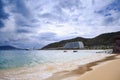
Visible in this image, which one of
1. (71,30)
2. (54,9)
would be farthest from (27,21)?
(71,30)

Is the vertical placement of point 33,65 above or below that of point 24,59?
below

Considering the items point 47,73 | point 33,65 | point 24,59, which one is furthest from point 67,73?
point 24,59

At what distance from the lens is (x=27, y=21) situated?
15.2 ft

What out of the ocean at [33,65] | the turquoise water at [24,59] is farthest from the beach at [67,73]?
the turquoise water at [24,59]

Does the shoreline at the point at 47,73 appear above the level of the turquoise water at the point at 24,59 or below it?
below

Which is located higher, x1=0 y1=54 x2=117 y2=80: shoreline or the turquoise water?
the turquoise water

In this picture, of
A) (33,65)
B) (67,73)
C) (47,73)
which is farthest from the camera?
(33,65)

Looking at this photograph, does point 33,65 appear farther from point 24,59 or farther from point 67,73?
point 24,59

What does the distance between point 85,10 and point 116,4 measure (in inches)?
49.5

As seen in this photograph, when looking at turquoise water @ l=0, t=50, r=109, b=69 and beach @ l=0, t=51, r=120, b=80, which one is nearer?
beach @ l=0, t=51, r=120, b=80

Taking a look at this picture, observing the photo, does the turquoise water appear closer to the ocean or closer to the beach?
the ocean

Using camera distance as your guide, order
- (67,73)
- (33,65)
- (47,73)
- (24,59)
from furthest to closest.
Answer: (24,59) → (33,65) → (47,73) → (67,73)

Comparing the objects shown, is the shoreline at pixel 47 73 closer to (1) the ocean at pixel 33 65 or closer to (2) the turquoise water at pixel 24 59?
(1) the ocean at pixel 33 65

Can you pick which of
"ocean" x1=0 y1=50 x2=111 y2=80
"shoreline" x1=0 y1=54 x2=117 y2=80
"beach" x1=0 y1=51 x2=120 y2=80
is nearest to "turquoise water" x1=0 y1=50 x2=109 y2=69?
"ocean" x1=0 y1=50 x2=111 y2=80
